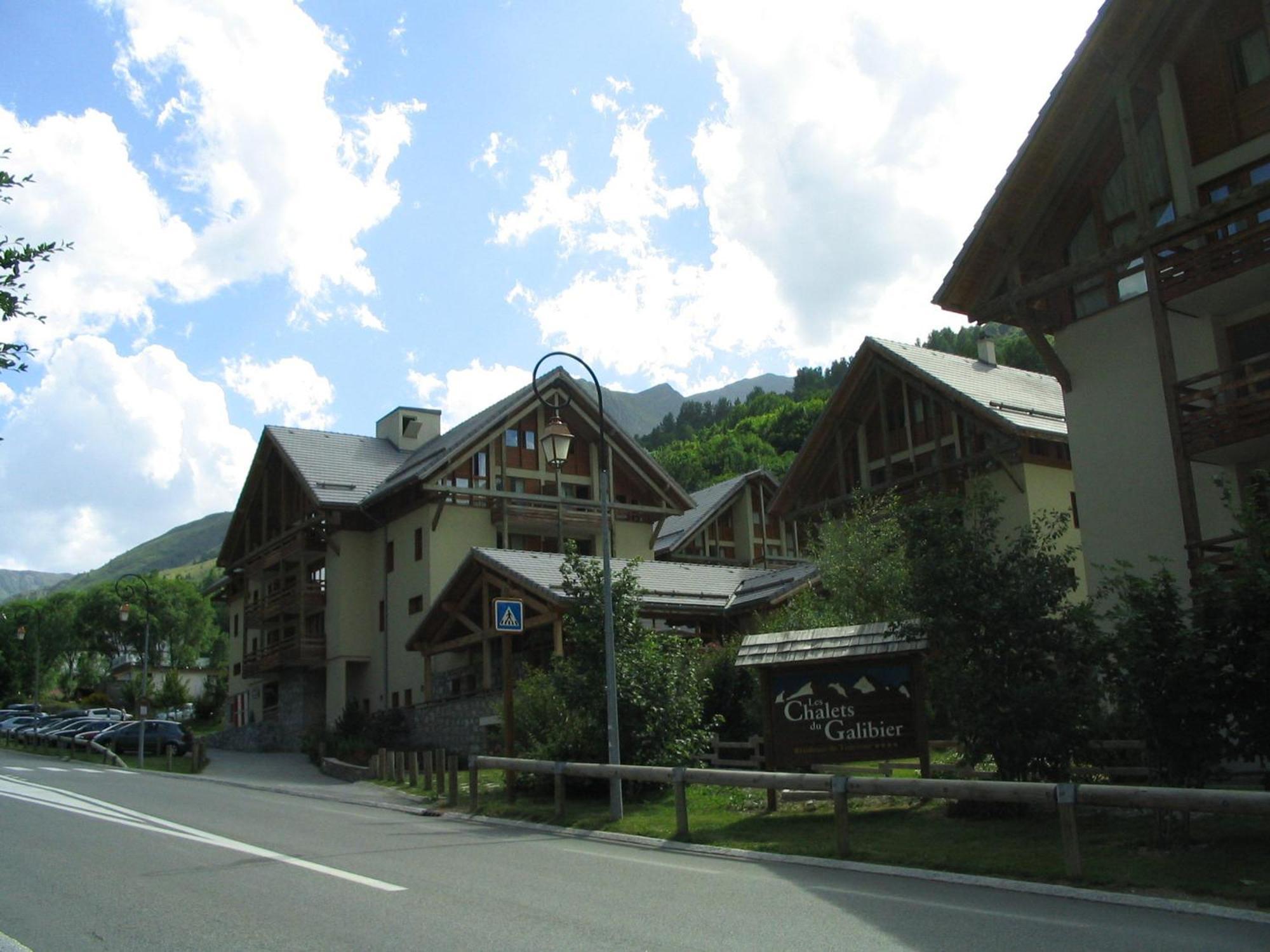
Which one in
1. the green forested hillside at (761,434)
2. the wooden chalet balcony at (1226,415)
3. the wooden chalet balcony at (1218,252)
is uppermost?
the green forested hillside at (761,434)

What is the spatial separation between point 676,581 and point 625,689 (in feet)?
47.4

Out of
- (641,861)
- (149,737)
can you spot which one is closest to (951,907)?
(641,861)

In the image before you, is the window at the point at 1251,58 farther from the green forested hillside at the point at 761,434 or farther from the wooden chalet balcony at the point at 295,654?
the green forested hillside at the point at 761,434

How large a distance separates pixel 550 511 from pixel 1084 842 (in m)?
32.1

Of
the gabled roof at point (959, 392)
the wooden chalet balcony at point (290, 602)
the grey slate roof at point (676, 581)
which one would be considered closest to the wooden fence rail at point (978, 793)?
the grey slate roof at point (676, 581)

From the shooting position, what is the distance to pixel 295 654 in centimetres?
4525

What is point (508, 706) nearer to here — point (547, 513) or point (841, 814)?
point (841, 814)

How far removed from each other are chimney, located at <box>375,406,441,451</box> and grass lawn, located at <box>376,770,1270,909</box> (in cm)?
3360

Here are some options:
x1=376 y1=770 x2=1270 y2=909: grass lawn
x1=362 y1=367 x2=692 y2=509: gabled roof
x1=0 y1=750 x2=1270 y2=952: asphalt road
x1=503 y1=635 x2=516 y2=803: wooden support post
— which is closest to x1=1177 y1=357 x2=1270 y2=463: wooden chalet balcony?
x1=376 y1=770 x2=1270 y2=909: grass lawn

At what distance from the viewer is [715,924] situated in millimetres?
8555

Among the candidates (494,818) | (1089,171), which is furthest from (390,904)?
(1089,171)

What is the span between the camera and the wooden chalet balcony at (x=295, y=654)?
45156 mm

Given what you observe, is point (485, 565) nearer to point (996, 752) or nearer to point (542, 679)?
point (542, 679)

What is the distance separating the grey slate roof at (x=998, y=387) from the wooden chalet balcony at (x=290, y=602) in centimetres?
2430
